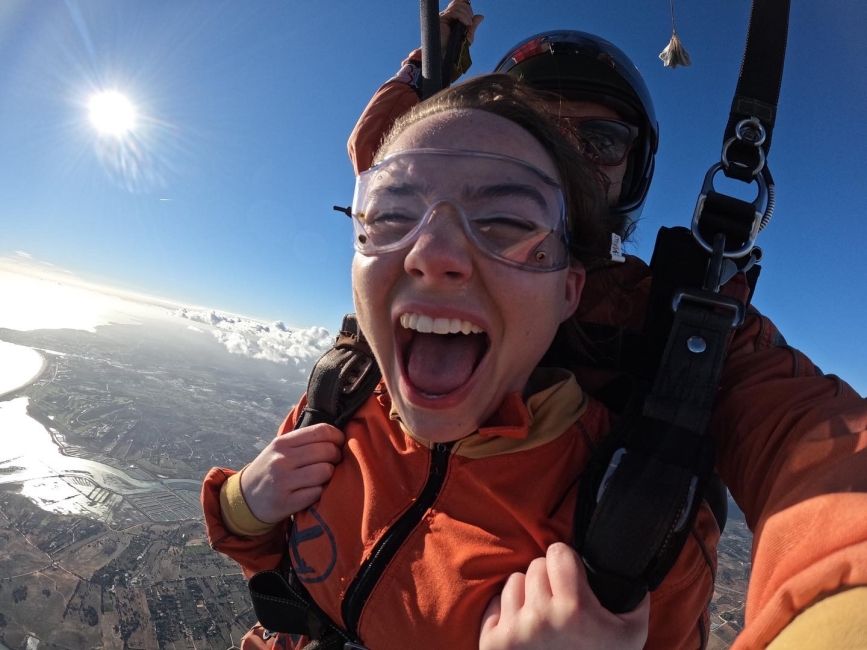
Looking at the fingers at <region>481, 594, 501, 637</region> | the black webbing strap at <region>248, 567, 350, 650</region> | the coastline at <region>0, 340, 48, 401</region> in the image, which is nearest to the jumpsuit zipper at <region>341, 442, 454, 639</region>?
the black webbing strap at <region>248, 567, 350, 650</region>

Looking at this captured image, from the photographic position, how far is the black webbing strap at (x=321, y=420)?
1.33 meters

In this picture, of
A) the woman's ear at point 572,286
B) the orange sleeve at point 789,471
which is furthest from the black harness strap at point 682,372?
the woman's ear at point 572,286

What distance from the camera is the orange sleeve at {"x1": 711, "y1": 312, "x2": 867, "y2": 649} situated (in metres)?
0.52

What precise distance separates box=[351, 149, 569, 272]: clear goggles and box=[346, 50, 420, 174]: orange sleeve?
786mm

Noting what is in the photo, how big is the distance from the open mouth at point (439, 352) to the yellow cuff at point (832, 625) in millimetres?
762

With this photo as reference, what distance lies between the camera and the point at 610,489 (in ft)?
2.91

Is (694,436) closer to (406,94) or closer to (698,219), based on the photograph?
(698,219)

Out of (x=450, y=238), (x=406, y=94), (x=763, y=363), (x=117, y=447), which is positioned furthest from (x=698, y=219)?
(x=117, y=447)

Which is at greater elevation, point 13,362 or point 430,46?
point 430,46

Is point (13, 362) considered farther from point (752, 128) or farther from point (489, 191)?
point (752, 128)

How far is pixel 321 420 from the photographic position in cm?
152

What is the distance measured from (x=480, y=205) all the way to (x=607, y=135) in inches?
47.4

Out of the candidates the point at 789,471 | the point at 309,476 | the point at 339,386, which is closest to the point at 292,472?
the point at 309,476

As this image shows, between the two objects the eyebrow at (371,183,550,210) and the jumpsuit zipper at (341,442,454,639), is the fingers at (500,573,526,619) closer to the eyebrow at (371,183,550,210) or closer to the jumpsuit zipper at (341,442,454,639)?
the jumpsuit zipper at (341,442,454,639)
